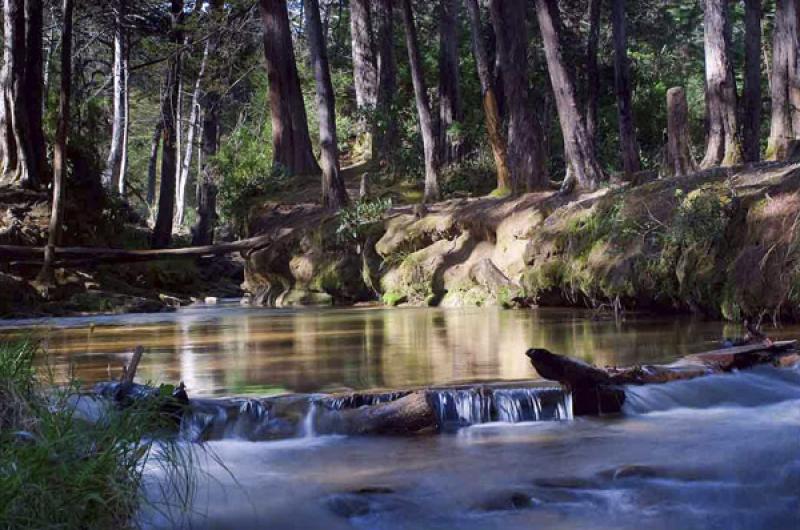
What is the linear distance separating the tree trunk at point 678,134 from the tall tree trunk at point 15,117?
611 inches

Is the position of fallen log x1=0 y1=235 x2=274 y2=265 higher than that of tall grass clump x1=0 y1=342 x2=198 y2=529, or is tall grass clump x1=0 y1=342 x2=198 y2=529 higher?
fallen log x1=0 y1=235 x2=274 y2=265

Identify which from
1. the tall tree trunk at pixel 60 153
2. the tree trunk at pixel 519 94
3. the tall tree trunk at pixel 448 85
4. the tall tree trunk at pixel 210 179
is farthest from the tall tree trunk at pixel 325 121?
the tall tree trunk at pixel 60 153


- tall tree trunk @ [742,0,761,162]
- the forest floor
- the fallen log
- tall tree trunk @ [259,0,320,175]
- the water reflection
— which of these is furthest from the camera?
tall tree trunk @ [259,0,320,175]

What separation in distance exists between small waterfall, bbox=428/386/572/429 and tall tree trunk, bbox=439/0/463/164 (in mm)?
22033

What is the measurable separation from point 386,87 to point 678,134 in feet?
52.9

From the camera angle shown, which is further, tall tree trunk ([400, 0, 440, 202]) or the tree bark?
the tree bark

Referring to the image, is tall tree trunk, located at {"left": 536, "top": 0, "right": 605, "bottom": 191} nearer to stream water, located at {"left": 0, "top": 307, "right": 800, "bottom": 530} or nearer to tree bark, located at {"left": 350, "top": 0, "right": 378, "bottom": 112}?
stream water, located at {"left": 0, "top": 307, "right": 800, "bottom": 530}

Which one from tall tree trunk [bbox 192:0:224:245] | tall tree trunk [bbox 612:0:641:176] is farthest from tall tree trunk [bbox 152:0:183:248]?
tall tree trunk [bbox 612:0:641:176]

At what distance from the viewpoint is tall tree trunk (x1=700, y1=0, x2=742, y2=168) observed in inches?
837

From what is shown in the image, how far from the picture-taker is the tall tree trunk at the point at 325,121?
91.2 feet

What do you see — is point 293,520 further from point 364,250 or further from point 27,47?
point 27,47

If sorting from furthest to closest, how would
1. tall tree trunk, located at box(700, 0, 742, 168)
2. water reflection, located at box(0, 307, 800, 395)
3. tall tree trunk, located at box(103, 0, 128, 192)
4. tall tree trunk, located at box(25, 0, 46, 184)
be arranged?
tall tree trunk, located at box(103, 0, 128, 192) < tall tree trunk, located at box(25, 0, 46, 184) < tall tree trunk, located at box(700, 0, 742, 168) < water reflection, located at box(0, 307, 800, 395)

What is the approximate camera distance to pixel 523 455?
26.6 feet

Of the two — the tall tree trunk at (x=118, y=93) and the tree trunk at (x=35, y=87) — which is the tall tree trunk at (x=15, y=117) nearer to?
the tree trunk at (x=35, y=87)
